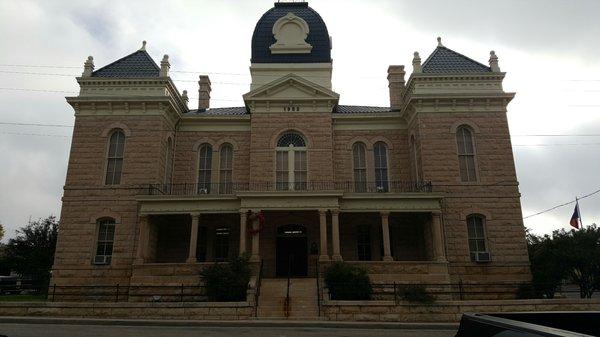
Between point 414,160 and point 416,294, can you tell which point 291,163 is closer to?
point 414,160

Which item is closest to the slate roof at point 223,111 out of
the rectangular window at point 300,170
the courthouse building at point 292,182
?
the courthouse building at point 292,182

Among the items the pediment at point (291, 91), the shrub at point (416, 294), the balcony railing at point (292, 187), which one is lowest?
the shrub at point (416, 294)

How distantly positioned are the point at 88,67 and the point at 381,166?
18189mm

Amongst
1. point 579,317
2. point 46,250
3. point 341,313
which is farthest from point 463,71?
point 46,250

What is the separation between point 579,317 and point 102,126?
24889mm

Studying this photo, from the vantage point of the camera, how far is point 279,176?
2500cm

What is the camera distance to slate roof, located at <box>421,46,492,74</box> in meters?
25.2

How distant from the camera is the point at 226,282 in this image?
1777 centimetres

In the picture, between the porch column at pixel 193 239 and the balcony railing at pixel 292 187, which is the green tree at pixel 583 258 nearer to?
the balcony railing at pixel 292 187

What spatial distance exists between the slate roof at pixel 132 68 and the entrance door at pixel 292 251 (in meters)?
11.8

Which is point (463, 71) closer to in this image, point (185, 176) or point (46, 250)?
point (185, 176)

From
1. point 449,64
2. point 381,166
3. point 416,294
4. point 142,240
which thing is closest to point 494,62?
point 449,64

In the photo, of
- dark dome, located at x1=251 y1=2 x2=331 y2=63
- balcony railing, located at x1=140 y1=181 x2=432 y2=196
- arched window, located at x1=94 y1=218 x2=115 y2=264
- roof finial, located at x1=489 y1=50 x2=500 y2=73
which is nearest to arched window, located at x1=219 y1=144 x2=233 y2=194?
balcony railing, located at x1=140 y1=181 x2=432 y2=196

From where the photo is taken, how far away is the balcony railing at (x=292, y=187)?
24484 millimetres
